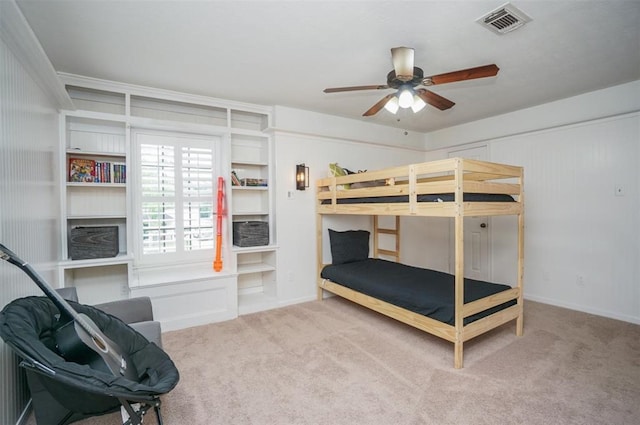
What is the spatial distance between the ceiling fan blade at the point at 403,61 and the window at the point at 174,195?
2450 millimetres

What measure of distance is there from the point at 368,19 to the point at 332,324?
9.09ft

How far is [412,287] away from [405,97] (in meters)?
1.72

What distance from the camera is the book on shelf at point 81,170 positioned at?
2.95 m

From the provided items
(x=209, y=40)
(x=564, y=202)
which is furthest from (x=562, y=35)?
(x=209, y=40)

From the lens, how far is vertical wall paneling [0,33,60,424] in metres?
1.60

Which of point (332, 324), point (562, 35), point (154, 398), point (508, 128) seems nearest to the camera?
point (154, 398)

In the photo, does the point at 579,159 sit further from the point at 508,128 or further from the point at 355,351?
the point at 355,351

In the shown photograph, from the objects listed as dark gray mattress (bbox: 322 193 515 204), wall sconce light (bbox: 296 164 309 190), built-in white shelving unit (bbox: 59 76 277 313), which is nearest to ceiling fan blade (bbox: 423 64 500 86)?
dark gray mattress (bbox: 322 193 515 204)

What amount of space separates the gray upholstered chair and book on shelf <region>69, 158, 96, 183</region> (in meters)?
1.29

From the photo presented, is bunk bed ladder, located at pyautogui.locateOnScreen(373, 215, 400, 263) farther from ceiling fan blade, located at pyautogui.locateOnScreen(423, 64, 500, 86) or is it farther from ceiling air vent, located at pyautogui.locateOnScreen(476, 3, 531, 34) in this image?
ceiling air vent, located at pyautogui.locateOnScreen(476, 3, 531, 34)

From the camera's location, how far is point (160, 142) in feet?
11.1

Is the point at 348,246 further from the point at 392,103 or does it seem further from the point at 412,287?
the point at 392,103

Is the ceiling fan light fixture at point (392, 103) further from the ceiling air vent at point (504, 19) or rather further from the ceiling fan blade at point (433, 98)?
the ceiling air vent at point (504, 19)

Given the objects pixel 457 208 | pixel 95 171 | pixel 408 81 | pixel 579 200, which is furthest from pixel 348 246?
pixel 95 171
